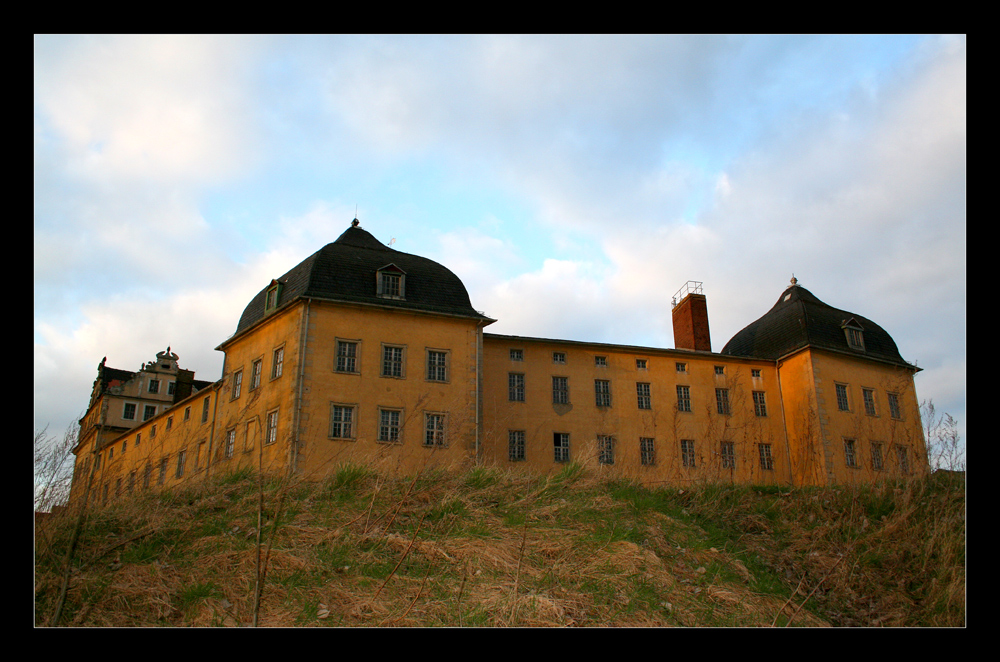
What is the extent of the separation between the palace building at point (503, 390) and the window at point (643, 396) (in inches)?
2.6

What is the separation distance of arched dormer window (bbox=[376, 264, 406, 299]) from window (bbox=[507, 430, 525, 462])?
666 cm

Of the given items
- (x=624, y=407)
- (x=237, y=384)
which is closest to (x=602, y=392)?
(x=624, y=407)

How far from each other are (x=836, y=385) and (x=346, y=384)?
20212 mm

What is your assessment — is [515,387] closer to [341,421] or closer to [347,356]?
[347,356]

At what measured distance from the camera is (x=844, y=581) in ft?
33.1

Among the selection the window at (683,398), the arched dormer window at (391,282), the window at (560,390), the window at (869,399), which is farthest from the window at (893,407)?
the arched dormer window at (391,282)

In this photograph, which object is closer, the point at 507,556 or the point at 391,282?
the point at 507,556

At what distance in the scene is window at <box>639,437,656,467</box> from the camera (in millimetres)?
28266

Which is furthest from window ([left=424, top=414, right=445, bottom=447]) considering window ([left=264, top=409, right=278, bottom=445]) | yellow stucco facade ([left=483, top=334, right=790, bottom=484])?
window ([left=264, top=409, right=278, bottom=445])

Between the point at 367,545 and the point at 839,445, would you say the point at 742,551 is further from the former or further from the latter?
the point at 839,445

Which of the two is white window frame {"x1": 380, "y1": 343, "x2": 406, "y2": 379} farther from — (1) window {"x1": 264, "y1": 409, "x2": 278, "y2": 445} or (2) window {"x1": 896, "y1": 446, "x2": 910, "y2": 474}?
(2) window {"x1": 896, "y1": 446, "x2": 910, "y2": 474}

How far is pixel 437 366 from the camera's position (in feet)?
79.1

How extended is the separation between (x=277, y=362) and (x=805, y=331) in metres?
21.2
